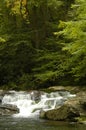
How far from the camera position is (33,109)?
23.5m

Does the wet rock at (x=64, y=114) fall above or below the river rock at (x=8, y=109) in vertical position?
above

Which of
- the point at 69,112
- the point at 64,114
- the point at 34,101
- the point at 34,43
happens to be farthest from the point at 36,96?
the point at 34,43

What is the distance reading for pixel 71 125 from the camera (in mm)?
17609

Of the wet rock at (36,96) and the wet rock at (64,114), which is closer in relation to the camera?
the wet rock at (64,114)

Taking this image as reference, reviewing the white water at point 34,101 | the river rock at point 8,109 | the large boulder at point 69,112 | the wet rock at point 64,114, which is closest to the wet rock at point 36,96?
the white water at point 34,101

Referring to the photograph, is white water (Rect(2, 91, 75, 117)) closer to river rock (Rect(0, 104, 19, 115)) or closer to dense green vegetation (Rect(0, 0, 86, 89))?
river rock (Rect(0, 104, 19, 115))

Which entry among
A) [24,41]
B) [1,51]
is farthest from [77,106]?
[1,51]

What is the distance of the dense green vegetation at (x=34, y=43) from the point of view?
3162 centimetres

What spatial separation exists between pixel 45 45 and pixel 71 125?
17198mm

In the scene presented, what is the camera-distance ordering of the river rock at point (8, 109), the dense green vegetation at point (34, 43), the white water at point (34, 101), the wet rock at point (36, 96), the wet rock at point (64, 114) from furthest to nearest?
the dense green vegetation at point (34, 43)
the wet rock at point (36, 96)
the white water at point (34, 101)
the river rock at point (8, 109)
the wet rock at point (64, 114)

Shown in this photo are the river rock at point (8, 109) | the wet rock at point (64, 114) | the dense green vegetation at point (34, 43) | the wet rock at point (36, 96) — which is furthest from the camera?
the dense green vegetation at point (34, 43)

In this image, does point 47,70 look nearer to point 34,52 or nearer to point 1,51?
point 34,52

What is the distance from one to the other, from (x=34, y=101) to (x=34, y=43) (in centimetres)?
1055

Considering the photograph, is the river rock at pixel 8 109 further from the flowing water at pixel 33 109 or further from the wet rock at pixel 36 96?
the wet rock at pixel 36 96
